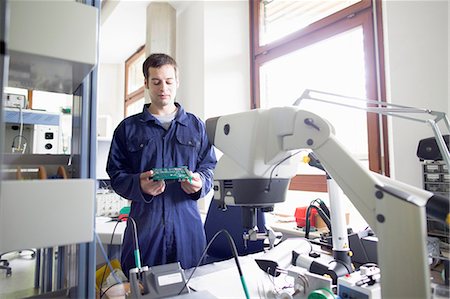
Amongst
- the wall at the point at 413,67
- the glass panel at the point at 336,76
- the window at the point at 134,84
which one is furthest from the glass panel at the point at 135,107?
the wall at the point at 413,67

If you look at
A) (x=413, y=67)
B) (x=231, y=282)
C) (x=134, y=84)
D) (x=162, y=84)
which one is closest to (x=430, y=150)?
(x=413, y=67)

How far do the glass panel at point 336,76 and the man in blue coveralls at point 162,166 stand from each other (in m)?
0.79

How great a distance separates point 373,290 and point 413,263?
0.22 m

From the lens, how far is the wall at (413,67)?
1510 millimetres

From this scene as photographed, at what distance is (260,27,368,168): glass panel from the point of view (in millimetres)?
2090

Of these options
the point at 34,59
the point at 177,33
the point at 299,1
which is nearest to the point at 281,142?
the point at 34,59

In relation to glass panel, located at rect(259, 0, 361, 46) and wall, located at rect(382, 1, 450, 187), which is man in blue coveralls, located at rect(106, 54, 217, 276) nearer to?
wall, located at rect(382, 1, 450, 187)

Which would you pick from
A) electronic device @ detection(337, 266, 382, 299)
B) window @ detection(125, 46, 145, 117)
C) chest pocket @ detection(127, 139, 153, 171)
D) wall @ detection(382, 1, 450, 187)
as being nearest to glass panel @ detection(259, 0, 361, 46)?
wall @ detection(382, 1, 450, 187)

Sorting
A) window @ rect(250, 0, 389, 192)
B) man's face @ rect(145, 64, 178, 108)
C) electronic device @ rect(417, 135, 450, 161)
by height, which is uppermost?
window @ rect(250, 0, 389, 192)

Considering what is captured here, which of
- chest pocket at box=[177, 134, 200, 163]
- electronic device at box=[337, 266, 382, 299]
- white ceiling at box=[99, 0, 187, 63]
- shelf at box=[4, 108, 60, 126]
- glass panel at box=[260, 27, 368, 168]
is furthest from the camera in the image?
white ceiling at box=[99, 0, 187, 63]

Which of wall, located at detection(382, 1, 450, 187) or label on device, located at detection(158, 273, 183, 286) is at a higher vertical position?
wall, located at detection(382, 1, 450, 187)

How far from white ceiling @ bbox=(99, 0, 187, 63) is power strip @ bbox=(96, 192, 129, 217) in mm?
1248

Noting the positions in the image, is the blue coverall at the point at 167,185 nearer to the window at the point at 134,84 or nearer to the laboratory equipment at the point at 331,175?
the laboratory equipment at the point at 331,175

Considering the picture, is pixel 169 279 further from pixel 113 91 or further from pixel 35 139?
pixel 113 91
